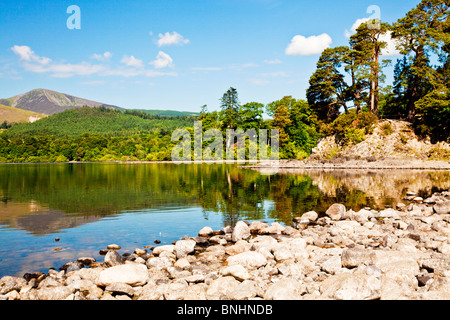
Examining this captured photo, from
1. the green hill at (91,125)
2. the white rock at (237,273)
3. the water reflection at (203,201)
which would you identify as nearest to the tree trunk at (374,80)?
the water reflection at (203,201)

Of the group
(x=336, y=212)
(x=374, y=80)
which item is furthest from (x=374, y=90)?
(x=336, y=212)

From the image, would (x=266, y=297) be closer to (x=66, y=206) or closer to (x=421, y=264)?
(x=421, y=264)

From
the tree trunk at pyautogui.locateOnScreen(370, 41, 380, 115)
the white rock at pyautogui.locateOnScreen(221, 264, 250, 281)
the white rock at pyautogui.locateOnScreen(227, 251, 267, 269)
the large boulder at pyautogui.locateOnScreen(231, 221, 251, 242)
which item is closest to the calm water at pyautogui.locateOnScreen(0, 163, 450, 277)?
the large boulder at pyautogui.locateOnScreen(231, 221, 251, 242)

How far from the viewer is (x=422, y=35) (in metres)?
43.9

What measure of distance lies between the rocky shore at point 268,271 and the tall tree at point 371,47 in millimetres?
40236

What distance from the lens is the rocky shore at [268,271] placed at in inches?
261

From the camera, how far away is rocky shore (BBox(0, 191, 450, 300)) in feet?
21.7

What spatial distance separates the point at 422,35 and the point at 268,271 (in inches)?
1859

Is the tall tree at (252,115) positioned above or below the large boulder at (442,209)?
above

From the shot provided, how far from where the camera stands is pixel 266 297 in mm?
6574

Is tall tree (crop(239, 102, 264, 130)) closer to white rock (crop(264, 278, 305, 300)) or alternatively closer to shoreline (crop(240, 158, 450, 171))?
shoreline (crop(240, 158, 450, 171))

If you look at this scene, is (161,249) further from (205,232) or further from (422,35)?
(422,35)

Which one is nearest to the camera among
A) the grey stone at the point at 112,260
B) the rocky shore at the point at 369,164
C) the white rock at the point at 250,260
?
the white rock at the point at 250,260

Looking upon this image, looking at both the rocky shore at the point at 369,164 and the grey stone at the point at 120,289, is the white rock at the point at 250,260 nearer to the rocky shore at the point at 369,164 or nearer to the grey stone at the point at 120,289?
the grey stone at the point at 120,289
